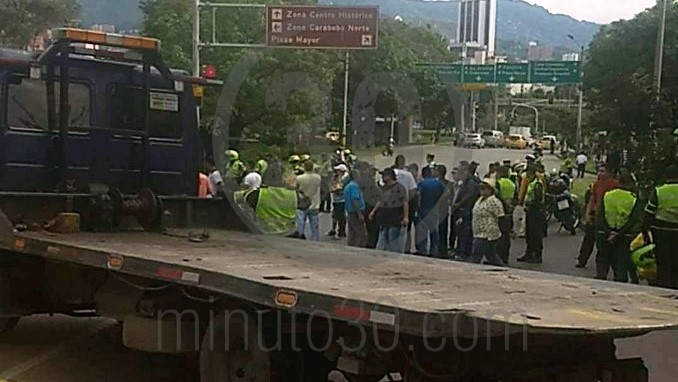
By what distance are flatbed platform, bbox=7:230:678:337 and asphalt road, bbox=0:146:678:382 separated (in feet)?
2.71

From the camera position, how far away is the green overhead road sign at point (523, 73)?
28.5 m

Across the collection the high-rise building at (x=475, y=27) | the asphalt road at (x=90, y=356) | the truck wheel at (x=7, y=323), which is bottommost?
the asphalt road at (x=90, y=356)

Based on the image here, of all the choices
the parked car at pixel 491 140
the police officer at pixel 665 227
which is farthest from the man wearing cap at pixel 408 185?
the parked car at pixel 491 140

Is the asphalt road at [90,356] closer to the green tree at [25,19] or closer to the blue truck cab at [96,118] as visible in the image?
the blue truck cab at [96,118]

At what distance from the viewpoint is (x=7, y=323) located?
9.25 metres

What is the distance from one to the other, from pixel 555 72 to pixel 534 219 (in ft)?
43.2

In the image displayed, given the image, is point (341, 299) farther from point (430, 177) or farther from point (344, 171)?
point (344, 171)

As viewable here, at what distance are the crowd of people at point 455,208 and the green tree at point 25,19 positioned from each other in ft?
88.9

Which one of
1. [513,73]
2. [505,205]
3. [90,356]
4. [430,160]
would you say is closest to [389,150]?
[430,160]

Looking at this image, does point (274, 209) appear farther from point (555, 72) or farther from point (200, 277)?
point (555, 72)

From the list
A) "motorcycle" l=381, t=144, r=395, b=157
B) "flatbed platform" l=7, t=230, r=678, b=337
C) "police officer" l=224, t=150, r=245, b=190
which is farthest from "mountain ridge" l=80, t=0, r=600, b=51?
"flatbed platform" l=7, t=230, r=678, b=337

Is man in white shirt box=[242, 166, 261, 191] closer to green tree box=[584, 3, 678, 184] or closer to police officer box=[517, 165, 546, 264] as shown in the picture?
police officer box=[517, 165, 546, 264]

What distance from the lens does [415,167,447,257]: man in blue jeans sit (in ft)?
50.0

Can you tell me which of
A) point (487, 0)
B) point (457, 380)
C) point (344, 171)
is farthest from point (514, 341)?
point (487, 0)
